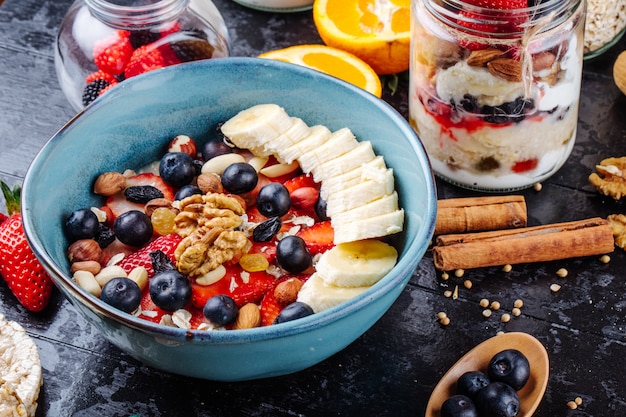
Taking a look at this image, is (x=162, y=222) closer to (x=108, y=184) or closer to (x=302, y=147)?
(x=108, y=184)

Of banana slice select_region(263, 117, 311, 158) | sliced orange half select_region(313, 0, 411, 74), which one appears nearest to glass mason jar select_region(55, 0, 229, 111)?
sliced orange half select_region(313, 0, 411, 74)

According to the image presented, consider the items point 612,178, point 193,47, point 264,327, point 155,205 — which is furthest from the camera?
point 193,47

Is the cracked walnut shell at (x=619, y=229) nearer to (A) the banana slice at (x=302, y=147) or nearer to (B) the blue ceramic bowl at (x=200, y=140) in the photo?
(B) the blue ceramic bowl at (x=200, y=140)

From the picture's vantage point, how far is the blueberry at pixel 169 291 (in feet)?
4.17

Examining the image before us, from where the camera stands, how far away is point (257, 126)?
4.92 feet

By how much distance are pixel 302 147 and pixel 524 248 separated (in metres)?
0.46

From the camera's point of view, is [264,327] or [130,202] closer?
[264,327]

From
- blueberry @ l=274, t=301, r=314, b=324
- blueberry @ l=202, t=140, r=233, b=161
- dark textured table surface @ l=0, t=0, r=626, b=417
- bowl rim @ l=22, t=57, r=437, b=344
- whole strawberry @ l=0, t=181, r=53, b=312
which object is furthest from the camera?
blueberry @ l=202, t=140, r=233, b=161

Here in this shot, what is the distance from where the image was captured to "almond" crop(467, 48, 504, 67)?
1.42 m

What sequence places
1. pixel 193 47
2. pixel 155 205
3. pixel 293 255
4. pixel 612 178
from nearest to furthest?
pixel 293 255
pixel 155 205
pixel 612 178
pixel 193 47

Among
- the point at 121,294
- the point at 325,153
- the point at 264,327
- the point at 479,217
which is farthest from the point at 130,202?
the point at 479,217

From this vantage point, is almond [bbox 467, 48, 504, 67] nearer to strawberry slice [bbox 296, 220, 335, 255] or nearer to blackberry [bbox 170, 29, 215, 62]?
strawberry slice [bbox 296, 220, 335, 255]

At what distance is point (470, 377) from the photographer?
1306 mm

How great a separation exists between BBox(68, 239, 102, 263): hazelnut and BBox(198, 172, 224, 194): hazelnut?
217 millimetres
